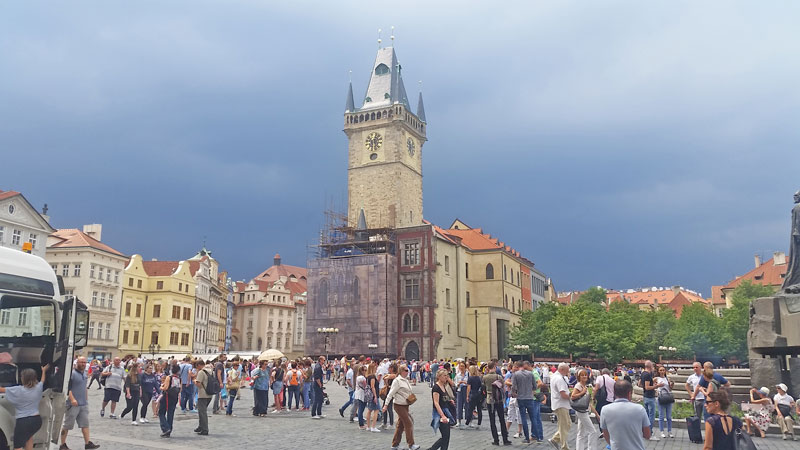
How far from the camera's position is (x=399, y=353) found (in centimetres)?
6662

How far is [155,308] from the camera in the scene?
70375 mm

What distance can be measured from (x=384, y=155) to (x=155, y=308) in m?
31.0

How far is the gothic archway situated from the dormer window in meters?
35.8

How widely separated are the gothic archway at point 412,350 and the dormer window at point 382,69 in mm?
35828

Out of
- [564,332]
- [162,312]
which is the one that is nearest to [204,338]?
[162,312]

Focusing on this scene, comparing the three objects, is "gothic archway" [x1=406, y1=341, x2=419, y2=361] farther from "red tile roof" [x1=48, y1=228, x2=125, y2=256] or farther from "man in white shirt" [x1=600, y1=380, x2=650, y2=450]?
"man in white shirt" [x1=600, y1=380, x2=650, y2=450]

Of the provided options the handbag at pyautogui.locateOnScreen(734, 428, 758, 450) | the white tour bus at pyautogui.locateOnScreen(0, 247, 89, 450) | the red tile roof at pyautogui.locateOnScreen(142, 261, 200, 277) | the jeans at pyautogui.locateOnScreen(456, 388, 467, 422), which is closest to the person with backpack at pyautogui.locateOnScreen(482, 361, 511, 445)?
the jeans at pyautogui.locateOnScreen(456, 388, 467, 422)

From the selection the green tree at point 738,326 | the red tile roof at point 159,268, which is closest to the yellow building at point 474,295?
the green tree at point 738,326

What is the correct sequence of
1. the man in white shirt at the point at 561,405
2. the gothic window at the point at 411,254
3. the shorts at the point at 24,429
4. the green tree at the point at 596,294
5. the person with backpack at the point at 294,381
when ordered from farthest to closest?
the green tree at the point at 596,294, the gothic window at the point at 411,254, the person with backpack at the point at 294,381, the man in white shirt at the point at 561,405, the shorts at the point at 24,429

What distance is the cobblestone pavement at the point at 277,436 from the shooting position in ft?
45.3

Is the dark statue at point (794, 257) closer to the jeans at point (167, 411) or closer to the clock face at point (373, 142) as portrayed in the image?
the jeans at point (167, 411)

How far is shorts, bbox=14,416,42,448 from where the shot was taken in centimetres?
902

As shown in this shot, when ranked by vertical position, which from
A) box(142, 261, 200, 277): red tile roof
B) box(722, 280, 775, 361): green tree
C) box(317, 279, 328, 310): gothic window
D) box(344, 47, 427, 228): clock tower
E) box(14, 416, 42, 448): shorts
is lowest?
box(14, 416, 42, 448): shorts

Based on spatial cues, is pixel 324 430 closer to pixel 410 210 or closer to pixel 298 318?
pixel 410 210
